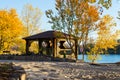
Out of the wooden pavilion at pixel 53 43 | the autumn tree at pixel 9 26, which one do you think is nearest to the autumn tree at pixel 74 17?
the wooden pavilion at pixel 53 43

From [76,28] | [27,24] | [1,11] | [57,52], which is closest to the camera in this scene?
[57,52]

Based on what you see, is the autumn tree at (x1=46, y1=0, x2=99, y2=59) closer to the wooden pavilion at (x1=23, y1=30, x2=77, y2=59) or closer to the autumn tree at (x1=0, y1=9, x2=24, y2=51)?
the wooden pavilion at (x1=23, y1=30, x2=77, y2=59)

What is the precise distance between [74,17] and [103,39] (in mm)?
9207

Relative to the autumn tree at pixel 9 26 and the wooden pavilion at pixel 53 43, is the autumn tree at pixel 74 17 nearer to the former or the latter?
the wooden pavilion at pixel 53 43

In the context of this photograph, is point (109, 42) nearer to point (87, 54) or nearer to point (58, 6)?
point (87, 54)

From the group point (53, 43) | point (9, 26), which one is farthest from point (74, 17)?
point (9, 26)

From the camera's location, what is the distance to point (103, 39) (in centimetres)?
3647

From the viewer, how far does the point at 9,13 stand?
40.0m

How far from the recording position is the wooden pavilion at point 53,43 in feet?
85.7

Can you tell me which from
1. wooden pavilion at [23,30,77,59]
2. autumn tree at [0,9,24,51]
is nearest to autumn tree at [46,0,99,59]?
wooden pavilion at [23,30,77,59]

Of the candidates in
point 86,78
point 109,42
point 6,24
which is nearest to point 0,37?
point 6,24

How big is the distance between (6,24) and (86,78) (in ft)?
92.8

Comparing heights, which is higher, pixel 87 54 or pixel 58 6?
pixel 58 6

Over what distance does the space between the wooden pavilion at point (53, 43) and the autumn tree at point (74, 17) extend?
2.71 feet
